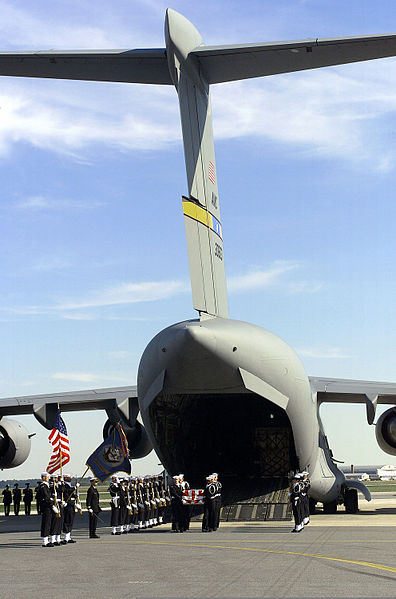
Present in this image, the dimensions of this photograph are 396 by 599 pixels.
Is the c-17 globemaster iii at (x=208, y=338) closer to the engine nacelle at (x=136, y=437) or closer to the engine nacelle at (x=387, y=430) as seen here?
the engine nacelle at (x=387, y=430)

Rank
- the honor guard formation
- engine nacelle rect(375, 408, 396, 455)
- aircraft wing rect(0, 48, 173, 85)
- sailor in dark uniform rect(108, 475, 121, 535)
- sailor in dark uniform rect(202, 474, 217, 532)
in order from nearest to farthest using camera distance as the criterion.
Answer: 1. aircraft wing rect(0, 48, 173, 85)
2. the honor guard formation
3. sailor in dark uniform rect(202, 474, 217, 532)
4. sailor in dark uniform rect(108, 475, 121, 535)
5. engine nacelle rect(375, 408, 396, 455)

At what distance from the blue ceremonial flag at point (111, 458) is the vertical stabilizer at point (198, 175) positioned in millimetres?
4124

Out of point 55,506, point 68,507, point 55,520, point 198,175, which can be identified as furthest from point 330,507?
point 198,175

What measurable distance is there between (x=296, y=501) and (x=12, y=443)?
29.1ft

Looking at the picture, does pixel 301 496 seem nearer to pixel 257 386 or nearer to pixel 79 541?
pixel 257 386

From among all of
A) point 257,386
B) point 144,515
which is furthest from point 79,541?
point 257,386

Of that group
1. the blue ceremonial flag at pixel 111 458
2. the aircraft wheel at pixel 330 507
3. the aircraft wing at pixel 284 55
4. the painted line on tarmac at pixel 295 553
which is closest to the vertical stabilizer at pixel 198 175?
the aircraft wing at pixel 284 55

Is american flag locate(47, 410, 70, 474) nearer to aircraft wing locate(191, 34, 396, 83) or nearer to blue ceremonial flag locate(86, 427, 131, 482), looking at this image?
blue ceremonial flag locate(86, 427, 131, 482)

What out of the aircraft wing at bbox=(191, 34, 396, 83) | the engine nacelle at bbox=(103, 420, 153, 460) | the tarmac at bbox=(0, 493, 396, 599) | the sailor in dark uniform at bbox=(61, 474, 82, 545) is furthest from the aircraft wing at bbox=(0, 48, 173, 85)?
the engine nacelle at bbox=(103, 420, 153, 460)

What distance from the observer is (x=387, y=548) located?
1142cm

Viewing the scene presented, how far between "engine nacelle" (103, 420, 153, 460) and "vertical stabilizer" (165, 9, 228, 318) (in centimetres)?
747

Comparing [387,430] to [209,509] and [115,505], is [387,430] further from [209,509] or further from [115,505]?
[115,505]

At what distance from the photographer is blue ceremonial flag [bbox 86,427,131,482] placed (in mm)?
16984

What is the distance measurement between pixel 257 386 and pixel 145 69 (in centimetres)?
564
